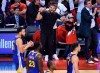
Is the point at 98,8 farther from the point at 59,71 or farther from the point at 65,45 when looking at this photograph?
the point at 59,71

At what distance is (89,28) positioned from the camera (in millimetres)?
13977

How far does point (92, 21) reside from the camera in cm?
1411

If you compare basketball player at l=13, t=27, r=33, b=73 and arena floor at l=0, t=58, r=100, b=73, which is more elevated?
basketball player at l=13, t=27, r=33, b=73

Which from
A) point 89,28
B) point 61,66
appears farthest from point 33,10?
point 61,66

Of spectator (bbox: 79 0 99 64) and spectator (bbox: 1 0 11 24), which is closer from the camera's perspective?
spectator (bbox: 79 0 99 64)

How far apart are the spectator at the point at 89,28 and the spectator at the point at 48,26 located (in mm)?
1022

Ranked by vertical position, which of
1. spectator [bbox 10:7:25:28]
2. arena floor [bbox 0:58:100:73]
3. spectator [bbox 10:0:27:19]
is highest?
spectator [bbox 10:0:27:19]

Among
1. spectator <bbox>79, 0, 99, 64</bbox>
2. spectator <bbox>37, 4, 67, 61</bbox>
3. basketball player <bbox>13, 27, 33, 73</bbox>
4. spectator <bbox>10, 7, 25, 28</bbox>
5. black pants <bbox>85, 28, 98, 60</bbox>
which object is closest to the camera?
basketball player <bbox>13, 27, 33, 73</bbox>

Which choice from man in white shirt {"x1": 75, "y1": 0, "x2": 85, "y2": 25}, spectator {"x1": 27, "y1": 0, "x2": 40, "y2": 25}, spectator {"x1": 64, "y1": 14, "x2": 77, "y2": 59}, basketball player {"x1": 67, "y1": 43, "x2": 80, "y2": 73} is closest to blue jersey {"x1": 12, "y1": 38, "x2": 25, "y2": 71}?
basketball player {"x1": 67, "y1": 43, "x2": 80, "y2": 73}

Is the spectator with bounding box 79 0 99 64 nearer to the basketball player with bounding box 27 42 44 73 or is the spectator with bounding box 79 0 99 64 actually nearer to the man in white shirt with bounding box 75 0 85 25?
the man in white shirt with bounding box 75 0 85 25

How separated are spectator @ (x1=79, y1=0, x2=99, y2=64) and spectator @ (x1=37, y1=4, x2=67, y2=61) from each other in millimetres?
1022

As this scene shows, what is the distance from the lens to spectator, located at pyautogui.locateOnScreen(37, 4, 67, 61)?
13367 mm

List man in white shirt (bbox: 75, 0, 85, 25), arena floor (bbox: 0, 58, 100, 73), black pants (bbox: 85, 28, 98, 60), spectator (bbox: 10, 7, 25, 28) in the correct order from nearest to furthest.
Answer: arena floor (bbox: 0, 58, 100, 73) < black pants (bbox: 85, 28, 98, 60) < spectator (bbox: 10, 7, 25, 28) < man in white shirt (bbox: 75, 0, 85, 25)

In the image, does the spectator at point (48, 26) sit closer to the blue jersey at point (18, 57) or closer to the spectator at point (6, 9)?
the spectator at point (6, 9)
